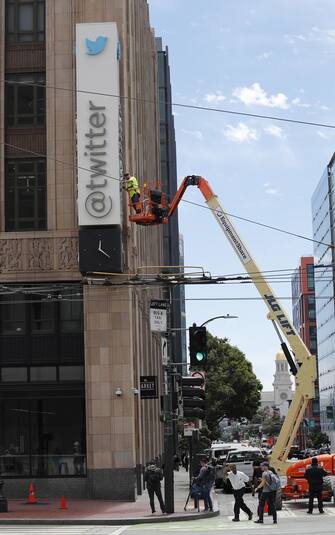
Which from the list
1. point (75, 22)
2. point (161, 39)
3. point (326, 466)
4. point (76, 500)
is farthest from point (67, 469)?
point (161, 39)

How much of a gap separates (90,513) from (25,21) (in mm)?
18567

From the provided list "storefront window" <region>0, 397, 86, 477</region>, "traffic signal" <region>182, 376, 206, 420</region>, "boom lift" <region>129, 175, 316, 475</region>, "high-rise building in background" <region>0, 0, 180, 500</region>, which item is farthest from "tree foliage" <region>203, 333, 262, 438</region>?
"traffic signal" <region>182, 376, 206, 420</region>

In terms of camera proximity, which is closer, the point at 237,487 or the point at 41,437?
the point at 237,487

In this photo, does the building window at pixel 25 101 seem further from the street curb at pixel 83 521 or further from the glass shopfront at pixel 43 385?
the street curb at pixel 83 521

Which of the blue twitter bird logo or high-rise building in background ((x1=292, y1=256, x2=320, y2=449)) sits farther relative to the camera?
high-rise building in background ((x1=292, y1=256, x2=320, y2=449))

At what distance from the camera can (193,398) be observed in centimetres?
2695

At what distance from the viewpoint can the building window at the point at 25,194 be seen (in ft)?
109

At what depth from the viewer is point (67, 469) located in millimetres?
32062

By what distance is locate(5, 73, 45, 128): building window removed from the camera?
33.4 m

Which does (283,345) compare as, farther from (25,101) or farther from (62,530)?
(25,101)

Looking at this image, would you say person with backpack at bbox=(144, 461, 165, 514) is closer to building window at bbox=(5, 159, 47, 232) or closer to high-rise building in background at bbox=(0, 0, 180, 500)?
high-rise building in background at bbox=(0, 0, 180, 500)

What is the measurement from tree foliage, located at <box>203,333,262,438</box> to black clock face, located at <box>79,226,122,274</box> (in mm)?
44778

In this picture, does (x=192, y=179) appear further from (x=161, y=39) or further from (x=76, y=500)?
(x=161, y=39)

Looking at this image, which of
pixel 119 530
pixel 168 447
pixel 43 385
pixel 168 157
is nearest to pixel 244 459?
pixel 43 385
